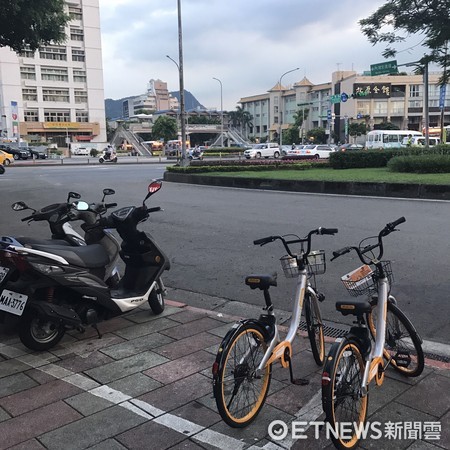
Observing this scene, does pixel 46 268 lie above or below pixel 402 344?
above

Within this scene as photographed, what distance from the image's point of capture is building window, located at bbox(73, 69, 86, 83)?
83.3 metres

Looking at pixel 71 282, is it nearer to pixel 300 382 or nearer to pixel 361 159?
pixel 300 382

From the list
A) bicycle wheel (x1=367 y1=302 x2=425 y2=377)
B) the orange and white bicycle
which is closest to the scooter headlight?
the orange and white bicycle

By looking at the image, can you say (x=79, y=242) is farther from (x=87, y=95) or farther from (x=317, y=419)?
(x=87, y=95)

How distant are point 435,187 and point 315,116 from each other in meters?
98.1

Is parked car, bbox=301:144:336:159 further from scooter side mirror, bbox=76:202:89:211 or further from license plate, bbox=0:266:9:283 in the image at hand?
license plate, bbox=0:266:9:283

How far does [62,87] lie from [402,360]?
87650 millimetres

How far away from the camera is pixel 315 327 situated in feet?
11.8

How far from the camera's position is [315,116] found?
4227 inches

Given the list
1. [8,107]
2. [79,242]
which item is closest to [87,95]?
[8,107]

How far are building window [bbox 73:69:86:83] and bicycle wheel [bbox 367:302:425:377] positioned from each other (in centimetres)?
8817

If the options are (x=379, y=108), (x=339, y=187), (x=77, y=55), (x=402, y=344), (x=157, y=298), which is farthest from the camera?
(x=379, y=108)

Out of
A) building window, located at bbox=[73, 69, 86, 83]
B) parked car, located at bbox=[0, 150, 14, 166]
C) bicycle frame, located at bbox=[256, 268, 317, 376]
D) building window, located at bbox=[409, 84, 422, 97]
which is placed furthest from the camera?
building window, located at bbox=[409, 84, 422, 97]

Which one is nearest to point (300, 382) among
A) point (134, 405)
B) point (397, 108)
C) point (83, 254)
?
point (134, 405)
